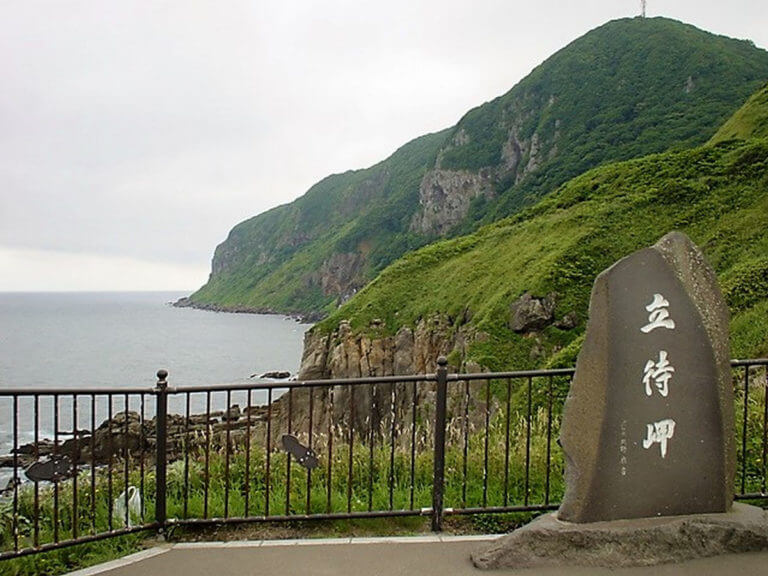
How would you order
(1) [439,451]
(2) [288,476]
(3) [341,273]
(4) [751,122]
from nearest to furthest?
1. (1) [439,451]
2. (2) [288,476]
3. (4) [751,122]
4. (3) [341,273]

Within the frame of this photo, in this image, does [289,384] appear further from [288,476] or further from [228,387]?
[288,476]

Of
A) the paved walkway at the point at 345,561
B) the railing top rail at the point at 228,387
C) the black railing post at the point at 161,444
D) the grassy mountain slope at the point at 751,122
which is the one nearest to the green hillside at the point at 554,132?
the grassy mountain slope at the point at 751,122

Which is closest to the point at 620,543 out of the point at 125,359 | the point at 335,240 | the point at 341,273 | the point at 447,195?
the point at 125,359

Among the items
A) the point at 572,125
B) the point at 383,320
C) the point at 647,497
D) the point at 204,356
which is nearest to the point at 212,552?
the point at 647,497

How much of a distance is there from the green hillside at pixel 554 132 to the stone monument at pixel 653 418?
62106 millimetres

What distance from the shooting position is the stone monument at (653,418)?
439cm

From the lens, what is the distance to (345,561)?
4488 millimetres

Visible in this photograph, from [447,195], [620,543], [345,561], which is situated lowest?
[345,561]

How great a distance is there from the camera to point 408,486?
6.18 metres

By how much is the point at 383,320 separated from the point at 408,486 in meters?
22.9

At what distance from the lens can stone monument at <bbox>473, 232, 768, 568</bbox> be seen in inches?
173

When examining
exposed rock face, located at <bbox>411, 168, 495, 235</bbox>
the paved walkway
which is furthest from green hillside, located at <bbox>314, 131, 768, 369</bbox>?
exposed rock face, located at <bbox>411, 168, 495, 235</bbox>

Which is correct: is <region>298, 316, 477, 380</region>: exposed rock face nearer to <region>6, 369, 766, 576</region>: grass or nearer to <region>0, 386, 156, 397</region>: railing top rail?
<region>6, 369, 766, 576</region>: grass

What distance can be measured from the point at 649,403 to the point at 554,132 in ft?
310
